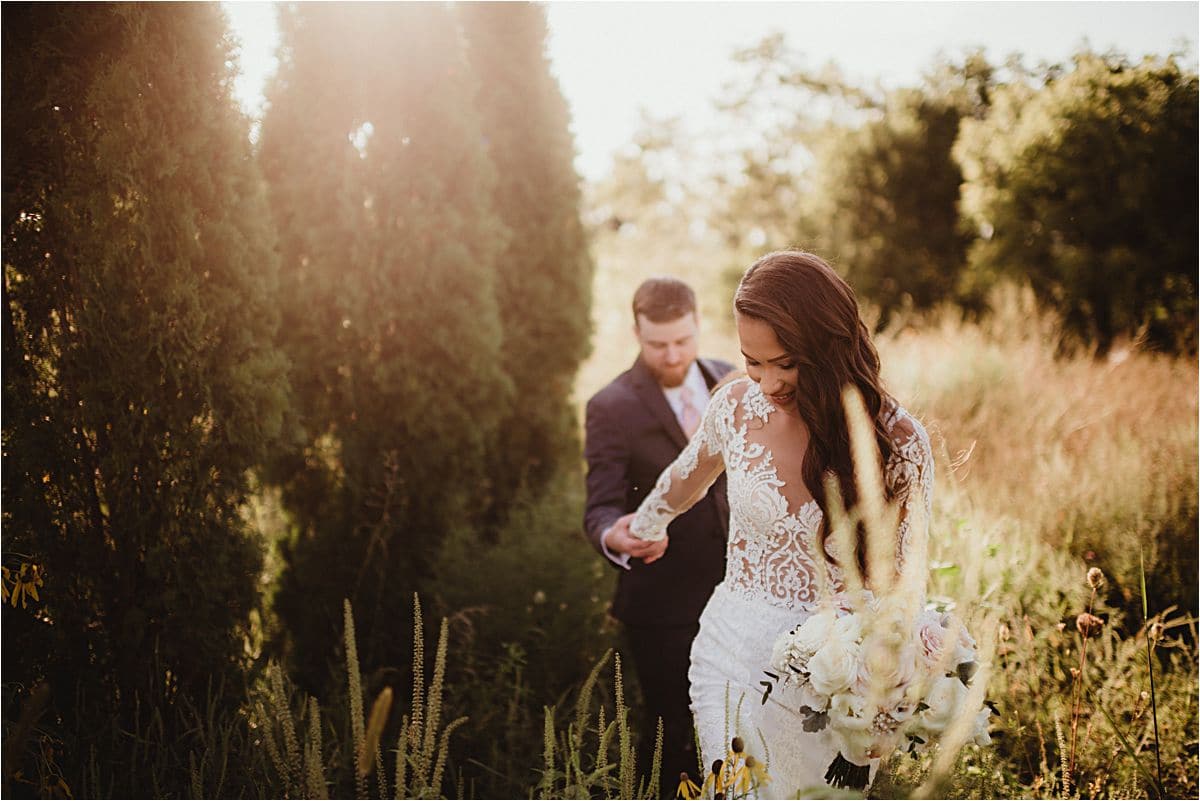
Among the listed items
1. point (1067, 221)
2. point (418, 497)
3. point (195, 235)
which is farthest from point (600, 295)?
point (195, 235)

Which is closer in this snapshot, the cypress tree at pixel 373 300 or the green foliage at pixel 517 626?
the green foliage at pixel 517 626

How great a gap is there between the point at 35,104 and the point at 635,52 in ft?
13.2

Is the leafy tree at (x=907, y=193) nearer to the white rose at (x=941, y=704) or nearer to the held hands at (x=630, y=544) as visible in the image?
the held hands at (x=630, y=544)

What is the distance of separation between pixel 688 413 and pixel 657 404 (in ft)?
0.90

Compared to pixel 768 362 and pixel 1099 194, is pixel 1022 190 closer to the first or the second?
pixel 1099 194

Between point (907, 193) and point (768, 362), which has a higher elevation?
point (907, 193)

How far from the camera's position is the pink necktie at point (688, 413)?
368 centimetres

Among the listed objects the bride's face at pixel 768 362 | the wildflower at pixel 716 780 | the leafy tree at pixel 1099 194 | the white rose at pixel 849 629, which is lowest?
the wildflower at pixel 716 780

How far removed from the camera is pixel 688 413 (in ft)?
12.1

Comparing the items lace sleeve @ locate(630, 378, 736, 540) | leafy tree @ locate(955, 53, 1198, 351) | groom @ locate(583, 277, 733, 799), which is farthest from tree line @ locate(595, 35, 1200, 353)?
lace sleeve @ locate(630, 378, 736, 540)

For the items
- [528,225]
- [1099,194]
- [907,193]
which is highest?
[907,193]

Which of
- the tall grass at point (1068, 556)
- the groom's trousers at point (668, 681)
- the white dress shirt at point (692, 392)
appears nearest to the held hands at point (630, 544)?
the groom's trousers at point (668, 681)

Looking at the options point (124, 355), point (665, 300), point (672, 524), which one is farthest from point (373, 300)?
point (672, 524)

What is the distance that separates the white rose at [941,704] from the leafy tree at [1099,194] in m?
6.72
